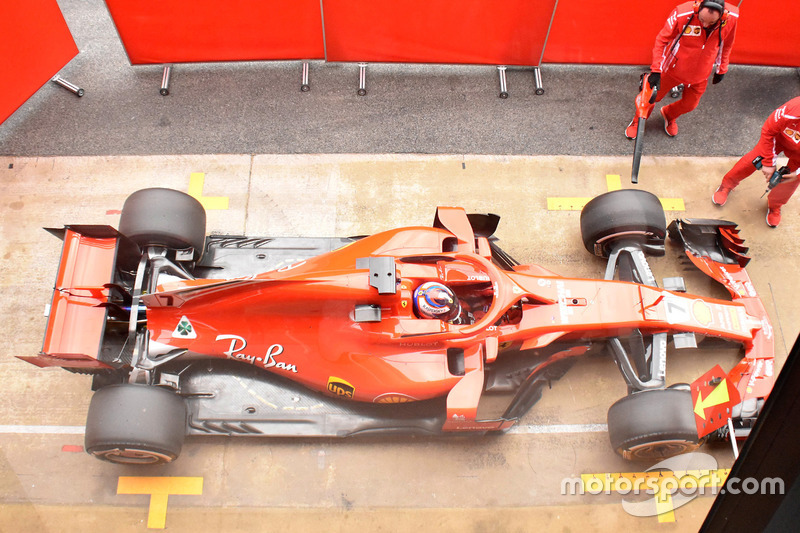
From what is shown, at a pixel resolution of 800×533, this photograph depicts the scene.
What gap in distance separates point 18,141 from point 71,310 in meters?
2.94

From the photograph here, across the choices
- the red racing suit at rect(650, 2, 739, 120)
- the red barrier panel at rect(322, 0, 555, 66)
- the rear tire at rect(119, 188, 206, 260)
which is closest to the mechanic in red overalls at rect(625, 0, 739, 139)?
the red racing suit at rect(650, 2, 739, 120)

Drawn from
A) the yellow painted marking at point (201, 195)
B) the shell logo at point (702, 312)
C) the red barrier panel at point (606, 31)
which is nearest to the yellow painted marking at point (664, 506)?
the shell logo at point (702, 312)

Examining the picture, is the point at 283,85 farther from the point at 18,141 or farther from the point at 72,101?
the point at 18,141

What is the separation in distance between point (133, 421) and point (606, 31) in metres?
5.80

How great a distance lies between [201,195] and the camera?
6.20 m

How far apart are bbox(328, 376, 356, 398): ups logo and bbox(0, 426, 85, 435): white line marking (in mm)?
2099

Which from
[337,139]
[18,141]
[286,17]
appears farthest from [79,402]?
[286,17]

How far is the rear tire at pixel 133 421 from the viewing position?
4.34 meters

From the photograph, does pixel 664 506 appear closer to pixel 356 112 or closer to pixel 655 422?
pixel 655 422

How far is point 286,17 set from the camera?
648cm

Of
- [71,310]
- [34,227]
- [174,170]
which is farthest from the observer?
[174,170]

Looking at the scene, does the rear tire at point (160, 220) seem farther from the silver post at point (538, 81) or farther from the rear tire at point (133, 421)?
the silver post at point (538, 81)

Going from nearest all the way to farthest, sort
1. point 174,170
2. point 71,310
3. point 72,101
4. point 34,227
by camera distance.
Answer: point 71,310 < point 34,227 < point 174,170 < point 72,101

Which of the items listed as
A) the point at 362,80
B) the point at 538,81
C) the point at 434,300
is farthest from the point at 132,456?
the point at 538,81
